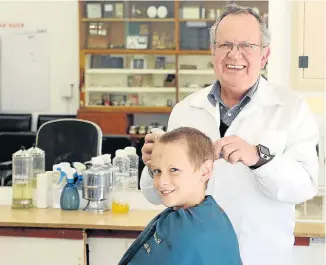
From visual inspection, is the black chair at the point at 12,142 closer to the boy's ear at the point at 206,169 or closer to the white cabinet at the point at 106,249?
the white cabinet at the point at 106,249

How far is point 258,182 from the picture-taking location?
1951 mm

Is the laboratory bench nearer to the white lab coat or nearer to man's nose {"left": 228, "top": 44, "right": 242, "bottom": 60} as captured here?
the white lab coat

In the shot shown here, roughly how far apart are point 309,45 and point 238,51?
1.64 meters

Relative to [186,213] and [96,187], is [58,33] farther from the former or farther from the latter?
[186,213]

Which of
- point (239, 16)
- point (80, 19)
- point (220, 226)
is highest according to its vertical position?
point (80, 19)

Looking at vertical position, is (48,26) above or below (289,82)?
above

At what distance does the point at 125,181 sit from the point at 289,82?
1.02 metres

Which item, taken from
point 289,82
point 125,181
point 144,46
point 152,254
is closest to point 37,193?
point 125,181

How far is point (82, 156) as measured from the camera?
424 cm

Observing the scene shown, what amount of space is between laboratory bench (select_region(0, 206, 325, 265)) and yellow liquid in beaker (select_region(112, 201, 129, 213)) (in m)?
0.21

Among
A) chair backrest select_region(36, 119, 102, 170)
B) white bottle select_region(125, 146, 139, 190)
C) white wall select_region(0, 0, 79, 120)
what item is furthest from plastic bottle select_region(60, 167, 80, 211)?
white wall select_region(0, 0, 79, 120)

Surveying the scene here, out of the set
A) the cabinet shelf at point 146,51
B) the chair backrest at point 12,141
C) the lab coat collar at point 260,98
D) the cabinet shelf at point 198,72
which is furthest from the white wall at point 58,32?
the lab coat collar at point 260,98

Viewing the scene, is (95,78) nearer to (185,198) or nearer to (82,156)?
(82,156)

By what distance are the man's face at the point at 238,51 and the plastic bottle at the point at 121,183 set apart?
1.54 metres
